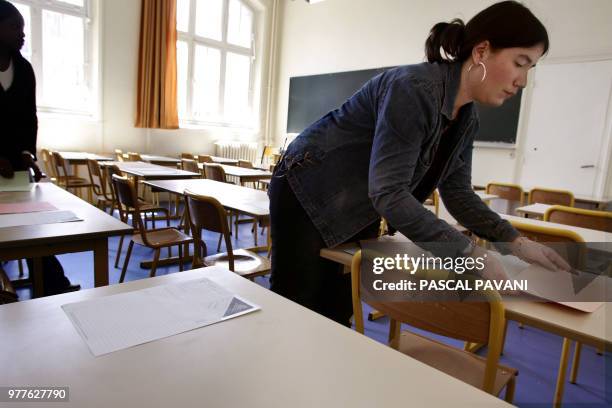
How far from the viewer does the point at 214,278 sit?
931 mm

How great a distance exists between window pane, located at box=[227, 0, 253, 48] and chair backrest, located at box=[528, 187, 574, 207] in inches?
223

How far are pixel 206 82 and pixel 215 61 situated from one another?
413 mm

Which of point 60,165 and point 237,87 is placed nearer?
point 60,165

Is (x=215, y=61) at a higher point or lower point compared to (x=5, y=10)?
higher

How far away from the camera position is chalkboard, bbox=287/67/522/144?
489 cm

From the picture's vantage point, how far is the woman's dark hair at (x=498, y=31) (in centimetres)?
89

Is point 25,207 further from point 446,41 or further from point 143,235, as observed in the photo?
point 446,41

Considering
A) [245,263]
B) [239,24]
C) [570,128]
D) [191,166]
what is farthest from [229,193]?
[239,24]

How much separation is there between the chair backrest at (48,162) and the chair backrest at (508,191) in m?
4.89

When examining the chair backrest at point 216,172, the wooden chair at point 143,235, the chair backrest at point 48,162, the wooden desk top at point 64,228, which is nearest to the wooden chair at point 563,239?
the wooden desk top at point 64,228

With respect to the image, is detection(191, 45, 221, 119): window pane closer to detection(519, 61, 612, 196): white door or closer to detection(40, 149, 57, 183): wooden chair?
detection(40, 149, 57, 183): wooden chair

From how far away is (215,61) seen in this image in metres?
7.01

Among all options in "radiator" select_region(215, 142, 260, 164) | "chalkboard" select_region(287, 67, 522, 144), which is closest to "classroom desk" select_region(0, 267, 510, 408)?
"chalkboard" select_region(287, 67, 522, 144)

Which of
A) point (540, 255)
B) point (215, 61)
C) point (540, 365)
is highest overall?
point (215, 61)
